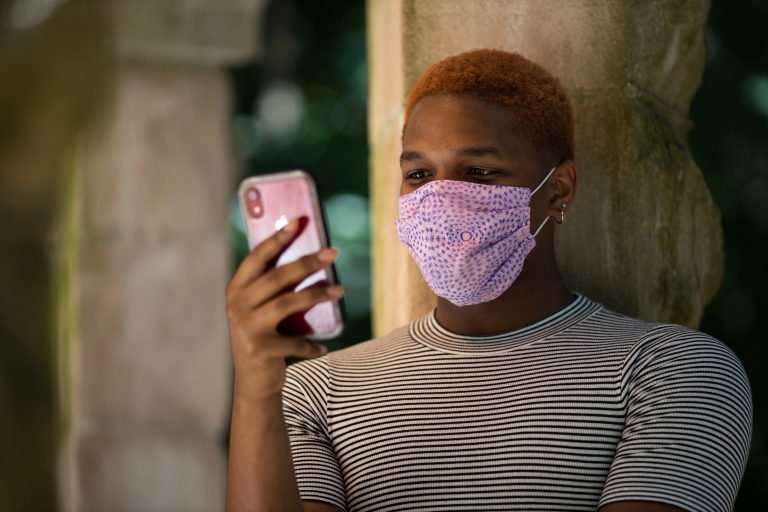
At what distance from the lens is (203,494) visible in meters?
4.53

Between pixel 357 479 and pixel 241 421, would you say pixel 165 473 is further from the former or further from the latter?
pixel 241 421

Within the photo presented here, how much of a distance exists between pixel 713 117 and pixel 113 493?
4.42m

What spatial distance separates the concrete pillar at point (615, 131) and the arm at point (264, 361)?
3.26 feet

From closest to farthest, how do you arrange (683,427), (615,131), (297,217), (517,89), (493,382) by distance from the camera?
(297,217) < (683,427) < (493,382) < (517,89) < (615,131)

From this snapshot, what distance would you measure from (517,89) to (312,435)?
3.05ft

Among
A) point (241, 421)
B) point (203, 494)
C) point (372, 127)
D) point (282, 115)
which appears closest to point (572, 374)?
point (241, 421)

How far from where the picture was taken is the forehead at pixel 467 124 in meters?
1.92

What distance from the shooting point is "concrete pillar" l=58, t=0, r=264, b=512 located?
4543 millimetres

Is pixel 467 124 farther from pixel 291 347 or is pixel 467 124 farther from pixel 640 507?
pixel 640 507

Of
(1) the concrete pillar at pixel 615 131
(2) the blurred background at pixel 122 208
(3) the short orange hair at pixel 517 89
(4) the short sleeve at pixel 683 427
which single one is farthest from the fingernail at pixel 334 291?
(1) the concrete pillar at pixel 615 131

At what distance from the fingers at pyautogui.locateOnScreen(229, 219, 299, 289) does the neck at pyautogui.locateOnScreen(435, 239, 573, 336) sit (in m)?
0.75

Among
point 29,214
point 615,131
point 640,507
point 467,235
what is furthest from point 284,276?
point 29,214

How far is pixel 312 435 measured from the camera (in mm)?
1903

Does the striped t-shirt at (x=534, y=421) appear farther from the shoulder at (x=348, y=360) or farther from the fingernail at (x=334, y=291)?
the fingernail at (x=334, y=291)
